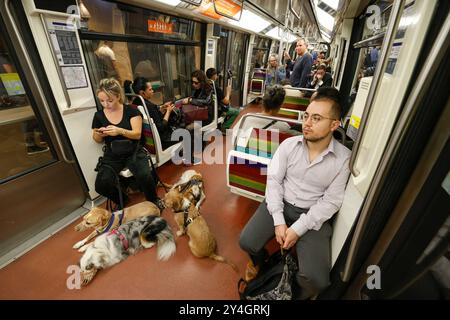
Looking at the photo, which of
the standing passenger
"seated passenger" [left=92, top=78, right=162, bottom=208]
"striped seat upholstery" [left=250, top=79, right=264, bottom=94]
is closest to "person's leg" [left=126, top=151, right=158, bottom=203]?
"seated passenger" [left=92, top=78, right=162, bottom=208]

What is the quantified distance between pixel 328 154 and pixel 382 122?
64 centimetres

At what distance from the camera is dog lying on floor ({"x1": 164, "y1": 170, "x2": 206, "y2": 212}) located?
2.44 meters

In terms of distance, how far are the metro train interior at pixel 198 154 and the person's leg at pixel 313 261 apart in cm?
8

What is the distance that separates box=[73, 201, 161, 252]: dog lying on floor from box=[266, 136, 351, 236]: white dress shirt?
1512mm

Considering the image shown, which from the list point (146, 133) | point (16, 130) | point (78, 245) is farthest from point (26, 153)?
point (146, 133)

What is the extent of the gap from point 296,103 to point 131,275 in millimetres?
4248

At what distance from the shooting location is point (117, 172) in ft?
8.29

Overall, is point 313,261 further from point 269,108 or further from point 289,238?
point 269,108

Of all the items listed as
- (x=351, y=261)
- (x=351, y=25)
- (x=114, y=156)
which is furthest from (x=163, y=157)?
(x=351, y=25)

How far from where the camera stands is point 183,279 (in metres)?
1.90

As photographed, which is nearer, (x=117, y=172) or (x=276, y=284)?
(x=276, y=284)

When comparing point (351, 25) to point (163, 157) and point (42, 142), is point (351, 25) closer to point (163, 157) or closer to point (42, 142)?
point (163, 157)

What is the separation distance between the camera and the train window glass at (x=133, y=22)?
2.70 m

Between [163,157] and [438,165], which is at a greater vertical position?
[438,165]
